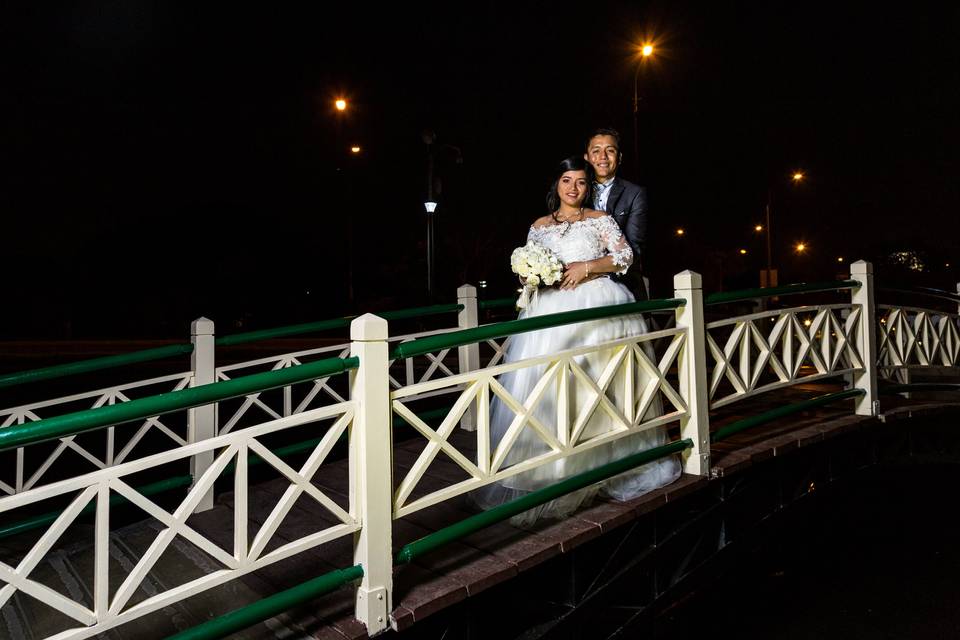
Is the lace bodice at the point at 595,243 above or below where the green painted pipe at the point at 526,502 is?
above

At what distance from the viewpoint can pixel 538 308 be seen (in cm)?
446

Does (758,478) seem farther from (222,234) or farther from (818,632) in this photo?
(222,234)

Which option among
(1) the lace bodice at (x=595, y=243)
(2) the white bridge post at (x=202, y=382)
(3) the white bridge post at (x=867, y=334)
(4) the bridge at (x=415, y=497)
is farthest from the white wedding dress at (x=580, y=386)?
(3) the white bridge post at (x=867, y=334)

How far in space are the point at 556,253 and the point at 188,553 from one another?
2961 mm

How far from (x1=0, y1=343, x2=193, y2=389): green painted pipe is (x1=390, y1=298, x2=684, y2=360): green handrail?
2019 mm

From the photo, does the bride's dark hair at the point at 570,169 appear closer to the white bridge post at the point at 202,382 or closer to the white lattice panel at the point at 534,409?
the white lattice panel at the point at 534,409

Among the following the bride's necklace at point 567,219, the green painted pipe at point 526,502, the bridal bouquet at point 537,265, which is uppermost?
the bride's necklace at point 567,219

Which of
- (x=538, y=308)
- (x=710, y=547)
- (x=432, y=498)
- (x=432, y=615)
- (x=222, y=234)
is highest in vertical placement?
(x=222, y=234)

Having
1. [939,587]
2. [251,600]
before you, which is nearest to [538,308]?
[251,600]

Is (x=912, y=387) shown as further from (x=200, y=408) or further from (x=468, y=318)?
(x=200, y=408)

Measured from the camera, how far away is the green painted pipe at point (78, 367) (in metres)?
3.87

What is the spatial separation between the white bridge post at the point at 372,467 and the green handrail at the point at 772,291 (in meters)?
2.59

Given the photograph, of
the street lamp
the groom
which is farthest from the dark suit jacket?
the street lamp

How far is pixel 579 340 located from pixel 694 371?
2.73ft
